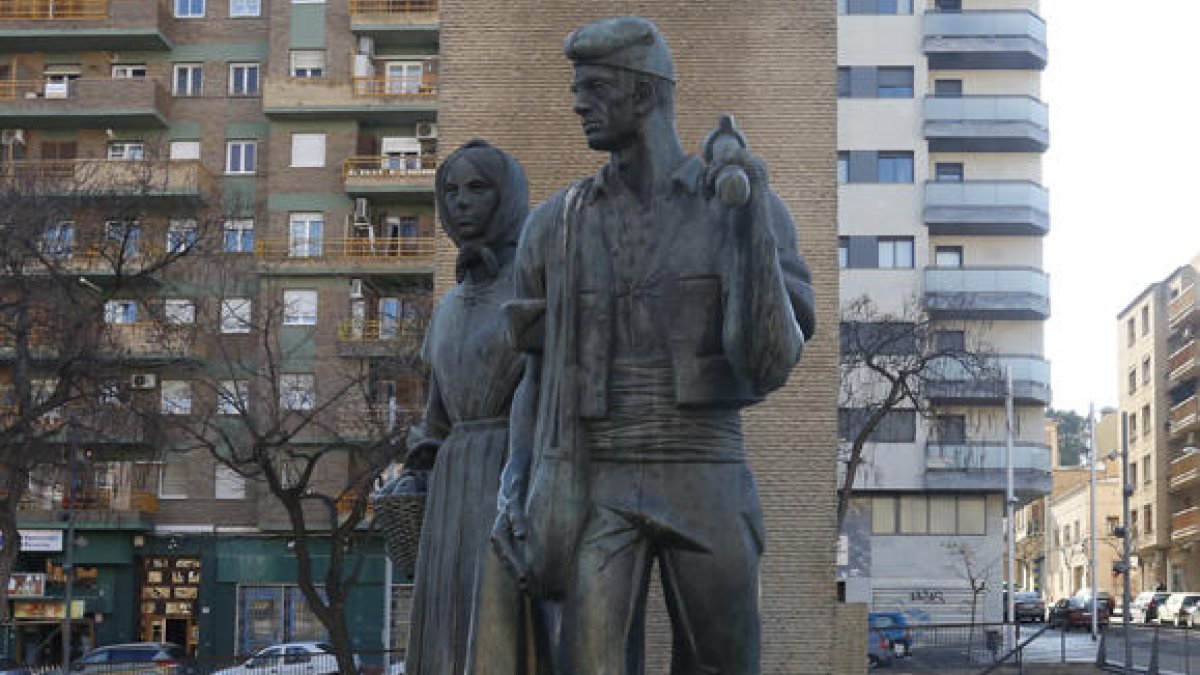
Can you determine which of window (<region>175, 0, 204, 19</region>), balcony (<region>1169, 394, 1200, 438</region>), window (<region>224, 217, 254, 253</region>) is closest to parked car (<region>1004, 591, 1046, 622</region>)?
balcony (<region>1169, 394, 1200, 438</region>)

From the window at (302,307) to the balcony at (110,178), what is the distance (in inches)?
153

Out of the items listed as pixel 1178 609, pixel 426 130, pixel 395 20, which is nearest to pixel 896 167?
pixel 426 130

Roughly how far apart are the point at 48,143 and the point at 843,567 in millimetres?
28643

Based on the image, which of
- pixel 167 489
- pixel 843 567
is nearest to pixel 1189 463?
pixel 843 567

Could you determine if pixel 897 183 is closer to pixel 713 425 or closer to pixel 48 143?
pixel 48 143

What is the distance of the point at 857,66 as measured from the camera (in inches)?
2445

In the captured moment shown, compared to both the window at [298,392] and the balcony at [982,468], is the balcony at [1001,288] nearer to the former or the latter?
the balcony at [982,468]

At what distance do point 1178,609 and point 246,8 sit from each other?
135ft

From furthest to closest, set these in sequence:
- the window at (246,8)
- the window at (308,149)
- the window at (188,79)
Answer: the window at (246,8)
the window at (188,79)
the window at (308,149)

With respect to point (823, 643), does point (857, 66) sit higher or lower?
higher

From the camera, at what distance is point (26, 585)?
48719 mm

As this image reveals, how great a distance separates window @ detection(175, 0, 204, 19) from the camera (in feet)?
175

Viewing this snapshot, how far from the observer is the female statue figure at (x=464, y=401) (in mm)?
6512

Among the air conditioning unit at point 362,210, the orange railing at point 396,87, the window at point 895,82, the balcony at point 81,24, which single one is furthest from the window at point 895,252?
the balcony at point 81,24
